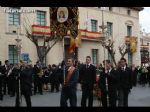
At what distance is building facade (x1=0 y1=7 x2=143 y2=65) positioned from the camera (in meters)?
30.9

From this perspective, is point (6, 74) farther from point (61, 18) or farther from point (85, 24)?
point (85, 24)

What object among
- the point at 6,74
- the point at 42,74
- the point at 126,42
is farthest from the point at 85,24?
the point at 6,74

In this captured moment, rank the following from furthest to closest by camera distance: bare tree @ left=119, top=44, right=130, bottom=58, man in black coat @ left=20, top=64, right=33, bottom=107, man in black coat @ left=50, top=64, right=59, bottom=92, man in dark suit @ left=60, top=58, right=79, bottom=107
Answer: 1. bare tree @ left=119, top=44, right=130, bottom=58
2. man in black coat @ left=50, top=64, right=59, bottom=92
3. man in black coat @ left=20, top=64, right=33, bottom=107
4. man in dark suit @ left=60, top=58, right=79, bottom=107

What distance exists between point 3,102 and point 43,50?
1339 centimetres

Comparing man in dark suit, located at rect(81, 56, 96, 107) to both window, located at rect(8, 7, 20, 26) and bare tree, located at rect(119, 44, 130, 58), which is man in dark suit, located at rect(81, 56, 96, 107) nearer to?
window, located at rect(8, 7, 20, 26)

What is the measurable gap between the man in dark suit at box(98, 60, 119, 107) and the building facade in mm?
10961

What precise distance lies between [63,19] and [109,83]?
2.66m

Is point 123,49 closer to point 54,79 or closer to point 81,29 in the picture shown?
point 81,29

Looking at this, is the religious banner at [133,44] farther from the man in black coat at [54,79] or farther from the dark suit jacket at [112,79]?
the dark suit jacket at [112,79]

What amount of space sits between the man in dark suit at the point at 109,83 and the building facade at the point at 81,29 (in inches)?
432

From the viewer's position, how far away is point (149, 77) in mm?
29609

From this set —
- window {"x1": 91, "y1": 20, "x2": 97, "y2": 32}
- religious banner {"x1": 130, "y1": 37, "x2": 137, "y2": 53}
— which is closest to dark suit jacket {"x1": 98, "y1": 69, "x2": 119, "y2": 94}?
window {"x1": 91, "y1": 20, "x2": 97, "y2": 32}

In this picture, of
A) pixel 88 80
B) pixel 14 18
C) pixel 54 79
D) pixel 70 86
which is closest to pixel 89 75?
pixel 88 80

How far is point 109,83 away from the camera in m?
14.0
